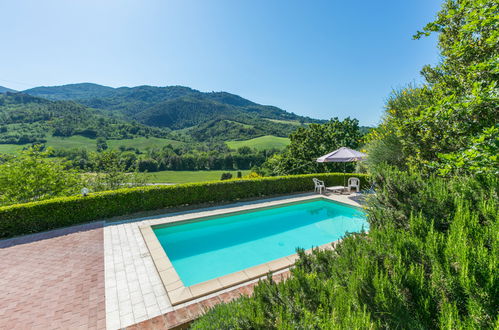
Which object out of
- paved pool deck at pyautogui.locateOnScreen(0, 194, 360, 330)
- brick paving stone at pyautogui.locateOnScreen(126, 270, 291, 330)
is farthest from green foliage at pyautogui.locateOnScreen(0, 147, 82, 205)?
brick paving stone at pyautogui.locateOnScreen(126, 270, 291, 330)

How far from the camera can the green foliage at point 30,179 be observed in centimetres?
884

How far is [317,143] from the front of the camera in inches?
782

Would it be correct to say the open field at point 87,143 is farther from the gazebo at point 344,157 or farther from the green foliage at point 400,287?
the green foliage at point 400,287

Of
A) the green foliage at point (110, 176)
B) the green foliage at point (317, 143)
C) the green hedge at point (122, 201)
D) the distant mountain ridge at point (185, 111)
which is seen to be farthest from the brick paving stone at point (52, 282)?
the distant mountain ridge at point (185, 111)

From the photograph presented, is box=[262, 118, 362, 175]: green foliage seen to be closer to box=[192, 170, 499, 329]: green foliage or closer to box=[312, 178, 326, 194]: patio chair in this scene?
box=[312, 178, 326, 194]: patio chair

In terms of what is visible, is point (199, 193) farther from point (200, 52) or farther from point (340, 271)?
point (200, 52)

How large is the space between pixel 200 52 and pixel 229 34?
5.34 metres

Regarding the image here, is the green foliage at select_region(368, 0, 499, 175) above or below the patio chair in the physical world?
above

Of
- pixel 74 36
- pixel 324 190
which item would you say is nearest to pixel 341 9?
pixel 324 190

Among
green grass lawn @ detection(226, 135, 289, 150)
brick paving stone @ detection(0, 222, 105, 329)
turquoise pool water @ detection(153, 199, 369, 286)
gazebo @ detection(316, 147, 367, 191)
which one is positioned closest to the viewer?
brick paving stone @ detection(0, 222, 105, 329)

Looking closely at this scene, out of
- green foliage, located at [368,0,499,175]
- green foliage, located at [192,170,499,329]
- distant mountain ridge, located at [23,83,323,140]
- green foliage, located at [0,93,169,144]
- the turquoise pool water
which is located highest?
distant mountain ridge, located at [23,83,323,140]

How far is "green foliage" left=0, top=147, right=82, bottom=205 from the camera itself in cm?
884

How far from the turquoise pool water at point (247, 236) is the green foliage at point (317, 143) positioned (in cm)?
864

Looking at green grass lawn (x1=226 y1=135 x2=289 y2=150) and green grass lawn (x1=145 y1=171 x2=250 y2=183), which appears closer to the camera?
green grass lawn (x1=145 y1=171 x2=250 y2=183)
